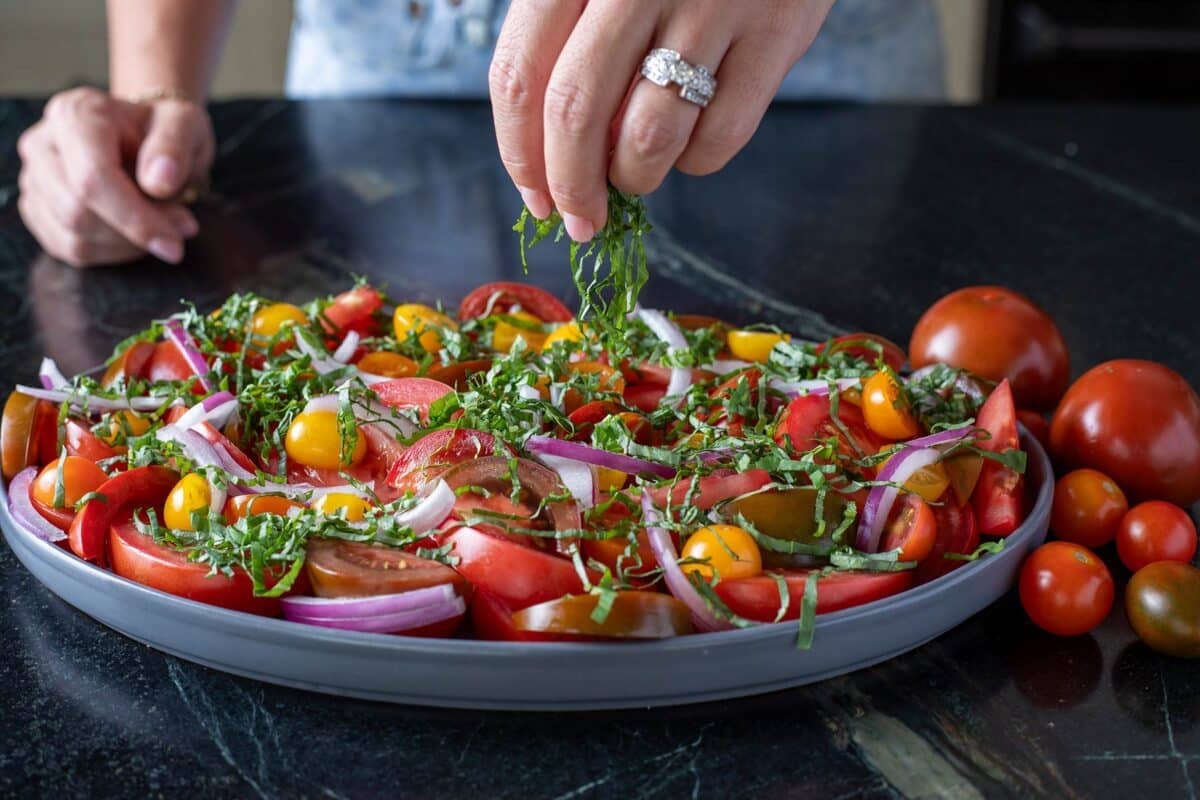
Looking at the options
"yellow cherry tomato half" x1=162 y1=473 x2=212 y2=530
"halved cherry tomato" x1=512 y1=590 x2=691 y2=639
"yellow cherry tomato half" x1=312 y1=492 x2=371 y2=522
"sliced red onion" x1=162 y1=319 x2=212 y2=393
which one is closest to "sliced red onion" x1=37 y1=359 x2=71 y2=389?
"sliced red onion" x1=162 y1=319 x2=212 y2=393

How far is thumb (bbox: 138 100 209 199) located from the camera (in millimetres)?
2301

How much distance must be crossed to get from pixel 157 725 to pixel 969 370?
1.01m

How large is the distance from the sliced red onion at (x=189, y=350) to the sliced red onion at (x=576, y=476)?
0.44m

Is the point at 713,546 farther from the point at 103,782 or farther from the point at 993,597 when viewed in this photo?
the point at 103,782

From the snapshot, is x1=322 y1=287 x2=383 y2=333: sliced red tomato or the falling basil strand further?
x1=322 y1=287 x2=383 y2=333: sliced red tomato

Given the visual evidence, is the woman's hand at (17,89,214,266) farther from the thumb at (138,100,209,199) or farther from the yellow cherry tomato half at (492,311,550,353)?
the yellow cherry tomato half at (492,311,550,353)

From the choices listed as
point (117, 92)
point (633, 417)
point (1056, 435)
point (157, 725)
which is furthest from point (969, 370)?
point (117, 92)

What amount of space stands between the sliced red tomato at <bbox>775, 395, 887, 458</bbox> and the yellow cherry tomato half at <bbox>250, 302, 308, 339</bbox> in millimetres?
622

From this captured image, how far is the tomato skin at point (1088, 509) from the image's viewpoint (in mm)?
1394

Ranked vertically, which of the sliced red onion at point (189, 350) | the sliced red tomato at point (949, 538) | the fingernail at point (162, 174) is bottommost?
the fingernail at point (162, 174)

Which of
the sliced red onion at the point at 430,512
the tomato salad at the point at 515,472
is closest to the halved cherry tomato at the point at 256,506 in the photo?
the tomato salad at the point at 515,472

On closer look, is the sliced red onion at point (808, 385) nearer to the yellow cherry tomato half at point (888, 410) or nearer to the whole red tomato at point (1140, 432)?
the yellow cherry tomato half at point (888, 410)

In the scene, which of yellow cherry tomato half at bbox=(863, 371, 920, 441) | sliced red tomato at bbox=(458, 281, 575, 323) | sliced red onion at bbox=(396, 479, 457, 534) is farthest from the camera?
sliced red tomato at bbox=(458, 281, 575, 323)

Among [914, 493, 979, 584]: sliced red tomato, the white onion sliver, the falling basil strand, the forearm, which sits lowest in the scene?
the forearm
